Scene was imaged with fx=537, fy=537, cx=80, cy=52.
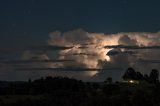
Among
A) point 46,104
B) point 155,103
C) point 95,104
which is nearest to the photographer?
point 155,103

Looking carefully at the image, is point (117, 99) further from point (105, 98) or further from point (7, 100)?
point (7, 100)

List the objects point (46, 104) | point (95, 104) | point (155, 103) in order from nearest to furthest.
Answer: point (155, 103), point (95, 104), point (46, 104)

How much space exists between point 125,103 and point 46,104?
1316 inches

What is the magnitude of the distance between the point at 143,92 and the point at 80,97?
31667mm

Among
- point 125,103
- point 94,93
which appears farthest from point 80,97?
point 125,103

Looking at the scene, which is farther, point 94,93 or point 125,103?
point 94,93

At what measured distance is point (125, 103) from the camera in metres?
169

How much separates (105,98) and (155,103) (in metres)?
19.9

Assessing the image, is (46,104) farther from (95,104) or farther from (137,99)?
(137,99)

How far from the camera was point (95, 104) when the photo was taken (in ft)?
584

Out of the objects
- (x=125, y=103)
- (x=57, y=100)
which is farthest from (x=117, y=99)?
(x=57, y=100)

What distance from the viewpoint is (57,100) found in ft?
655

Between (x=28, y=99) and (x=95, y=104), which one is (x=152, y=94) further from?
(x=28, y=99)

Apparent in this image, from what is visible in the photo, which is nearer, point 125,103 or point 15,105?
point 125,103
